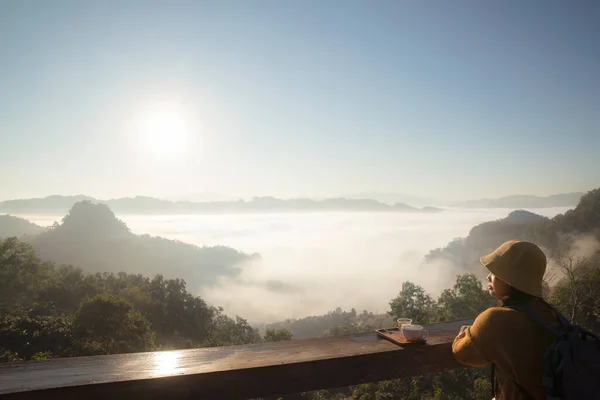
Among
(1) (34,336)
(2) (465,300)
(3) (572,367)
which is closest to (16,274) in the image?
(1) (34,336)

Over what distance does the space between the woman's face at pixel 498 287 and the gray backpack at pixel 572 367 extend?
17.9 inches

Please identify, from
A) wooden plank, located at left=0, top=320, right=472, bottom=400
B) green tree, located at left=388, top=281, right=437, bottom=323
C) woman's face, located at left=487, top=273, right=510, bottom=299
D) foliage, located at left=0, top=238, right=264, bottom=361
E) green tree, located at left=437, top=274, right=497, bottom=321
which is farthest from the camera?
green tree, located at left=437, top=274, right=497, bottom=321

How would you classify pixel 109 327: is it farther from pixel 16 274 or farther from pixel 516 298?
pixel 516 298

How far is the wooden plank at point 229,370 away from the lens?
174 centimetres

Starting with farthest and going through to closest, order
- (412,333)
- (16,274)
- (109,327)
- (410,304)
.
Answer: (410,304) → (16,274) → (109,327) → (412,333)

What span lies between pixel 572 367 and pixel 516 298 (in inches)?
21.6

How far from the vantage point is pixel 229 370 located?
1924mm

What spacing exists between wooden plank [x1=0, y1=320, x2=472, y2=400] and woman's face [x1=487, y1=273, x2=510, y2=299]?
0.52m

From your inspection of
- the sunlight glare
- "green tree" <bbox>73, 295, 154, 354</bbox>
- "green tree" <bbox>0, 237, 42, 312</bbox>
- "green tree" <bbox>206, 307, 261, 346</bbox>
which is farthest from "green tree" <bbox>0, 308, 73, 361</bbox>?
the sunlight glare

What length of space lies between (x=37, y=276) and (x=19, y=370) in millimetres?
68944

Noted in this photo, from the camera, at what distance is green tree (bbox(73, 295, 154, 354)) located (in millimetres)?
36000

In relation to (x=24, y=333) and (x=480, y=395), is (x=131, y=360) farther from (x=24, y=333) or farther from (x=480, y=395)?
(x=24, y=333)

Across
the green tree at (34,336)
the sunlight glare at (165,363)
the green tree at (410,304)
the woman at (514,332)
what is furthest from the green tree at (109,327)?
the woman at (514,332)

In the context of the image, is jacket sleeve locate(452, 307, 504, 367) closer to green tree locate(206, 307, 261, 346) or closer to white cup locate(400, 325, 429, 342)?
white cup locate(400, 325, 429, 342)
